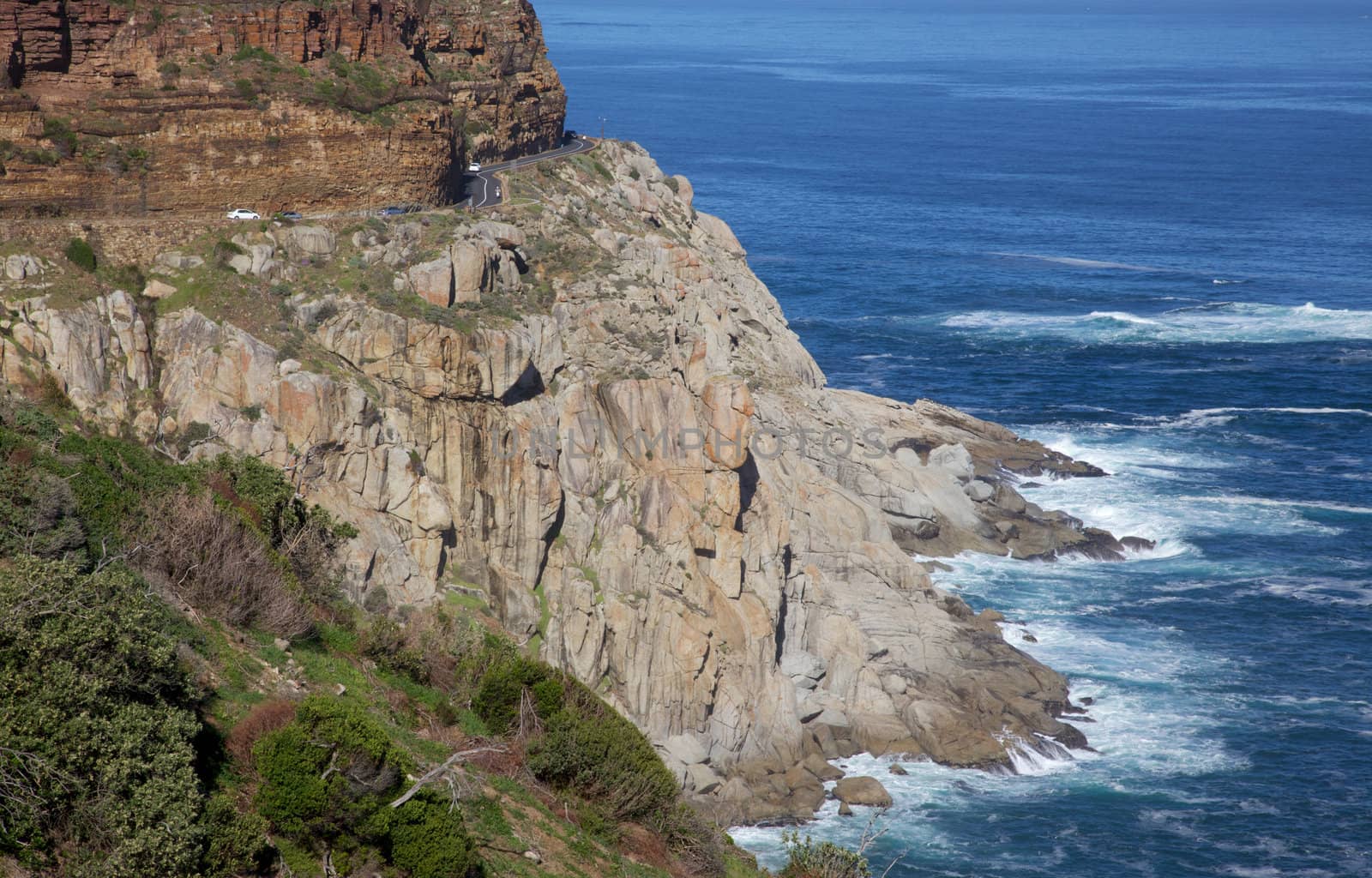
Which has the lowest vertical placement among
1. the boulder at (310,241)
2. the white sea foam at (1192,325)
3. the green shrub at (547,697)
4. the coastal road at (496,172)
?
the white sea foam at (1192,325)

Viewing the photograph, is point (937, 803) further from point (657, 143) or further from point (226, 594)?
point (657, 143)

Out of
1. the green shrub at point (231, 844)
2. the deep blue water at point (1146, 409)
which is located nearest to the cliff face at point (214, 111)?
the deep blue water at point (1146, 409)

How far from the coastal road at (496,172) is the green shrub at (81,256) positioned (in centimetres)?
1477

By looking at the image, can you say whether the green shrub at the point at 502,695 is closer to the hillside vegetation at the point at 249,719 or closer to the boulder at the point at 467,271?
the hillside vegetation at the point at 249,719

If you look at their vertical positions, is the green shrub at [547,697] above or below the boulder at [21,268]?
below

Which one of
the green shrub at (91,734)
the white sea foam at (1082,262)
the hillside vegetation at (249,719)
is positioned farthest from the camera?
the white sea foam at (1082,262)

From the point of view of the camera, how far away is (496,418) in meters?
44.1

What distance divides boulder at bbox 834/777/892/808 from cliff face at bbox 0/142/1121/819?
0.74 m

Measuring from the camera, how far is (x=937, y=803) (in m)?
41.8

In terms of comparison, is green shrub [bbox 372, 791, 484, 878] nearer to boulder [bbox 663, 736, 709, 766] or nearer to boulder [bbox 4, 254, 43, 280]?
boulder [bbox 663, 736, 709, 766]

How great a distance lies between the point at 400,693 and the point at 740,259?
4925 cm

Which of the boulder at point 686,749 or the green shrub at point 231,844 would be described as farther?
the boulder at point 686,749

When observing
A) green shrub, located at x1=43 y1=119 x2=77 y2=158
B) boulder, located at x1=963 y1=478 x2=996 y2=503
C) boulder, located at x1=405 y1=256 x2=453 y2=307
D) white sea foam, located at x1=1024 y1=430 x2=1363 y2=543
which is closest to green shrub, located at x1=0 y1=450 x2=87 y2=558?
boulder, located at x1=405 y1=256 x2=453 y2=307

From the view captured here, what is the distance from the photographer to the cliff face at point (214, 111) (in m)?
45.7
